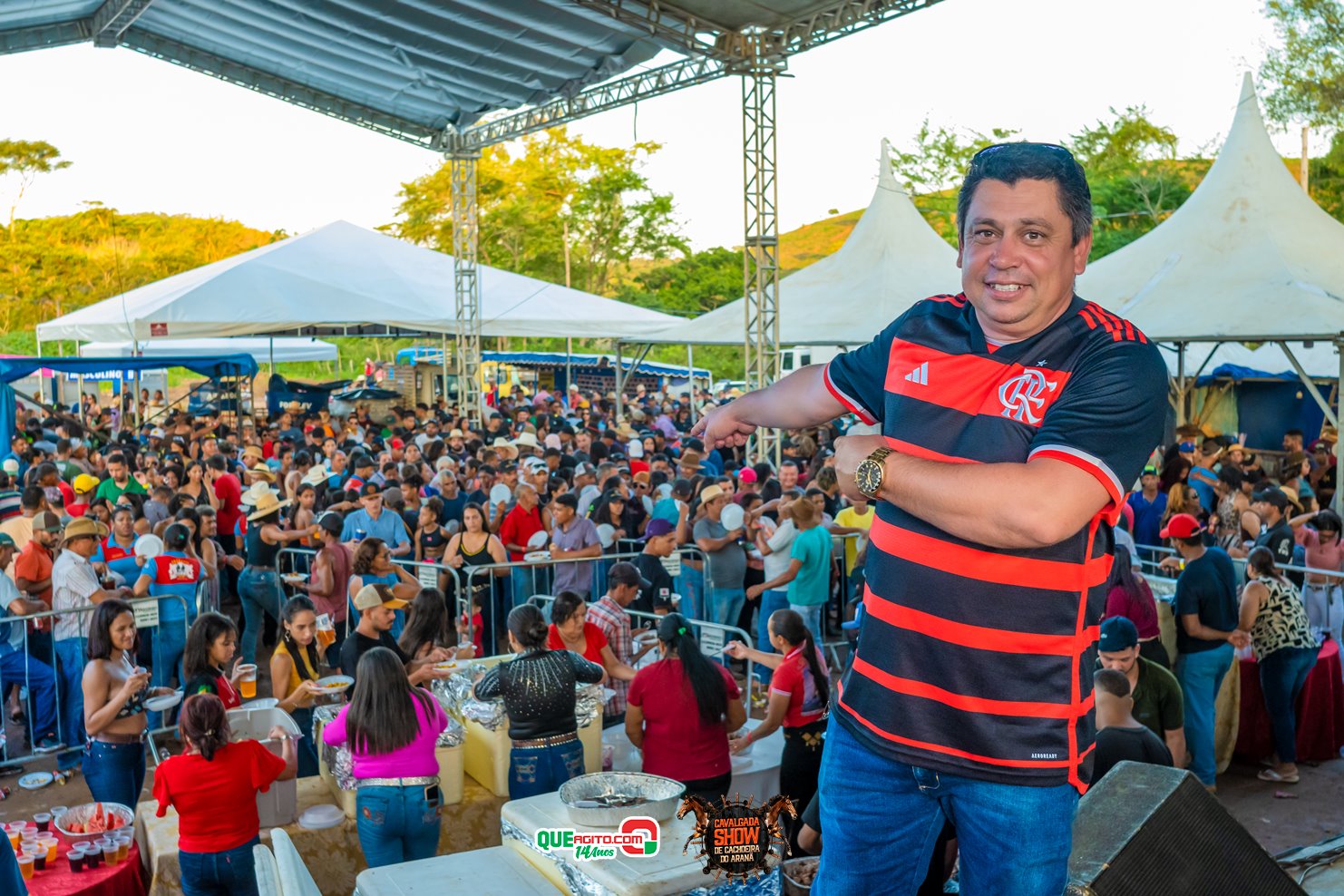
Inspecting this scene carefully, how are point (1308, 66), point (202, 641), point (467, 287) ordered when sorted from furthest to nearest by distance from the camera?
point (1308, 66) → point (467, 287) → point (202, 641)

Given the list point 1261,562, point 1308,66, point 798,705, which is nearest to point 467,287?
point 1261,562

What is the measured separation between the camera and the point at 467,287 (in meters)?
20.8

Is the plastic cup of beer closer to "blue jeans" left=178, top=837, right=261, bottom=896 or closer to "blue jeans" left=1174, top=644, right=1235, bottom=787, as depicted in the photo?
"blue jeans" left=178, top=837, right=261, bottom=896

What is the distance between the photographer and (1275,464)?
1692cm

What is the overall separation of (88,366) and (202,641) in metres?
14.2

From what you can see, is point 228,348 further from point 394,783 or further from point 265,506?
point 394,783

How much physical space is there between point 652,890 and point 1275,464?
55.3 ft

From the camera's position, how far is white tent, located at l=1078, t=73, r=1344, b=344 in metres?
11.1

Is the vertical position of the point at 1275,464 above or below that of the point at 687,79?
below

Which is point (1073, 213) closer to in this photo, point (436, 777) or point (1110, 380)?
point (1110, 380)

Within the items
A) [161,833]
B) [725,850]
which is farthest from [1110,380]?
[161,833]

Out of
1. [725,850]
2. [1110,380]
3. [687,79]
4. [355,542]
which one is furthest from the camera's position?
[687,79]

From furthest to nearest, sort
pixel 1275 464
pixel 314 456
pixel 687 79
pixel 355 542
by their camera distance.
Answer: pixel 1275 464
pixel 687 79
pixel 314 456
pixel 355 542

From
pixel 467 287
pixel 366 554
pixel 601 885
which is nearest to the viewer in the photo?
pixel 601 885
